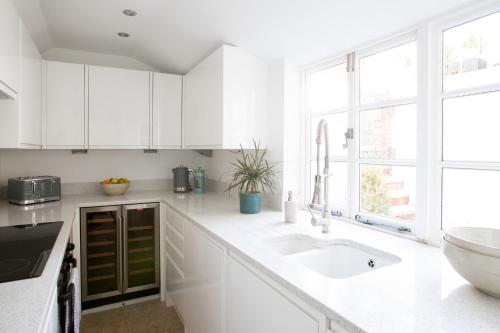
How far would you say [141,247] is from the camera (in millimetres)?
2865

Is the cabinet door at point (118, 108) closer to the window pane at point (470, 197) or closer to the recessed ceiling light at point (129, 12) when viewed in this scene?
the recessed ceiling light at point (129, 12)

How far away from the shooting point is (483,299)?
3.21 feet

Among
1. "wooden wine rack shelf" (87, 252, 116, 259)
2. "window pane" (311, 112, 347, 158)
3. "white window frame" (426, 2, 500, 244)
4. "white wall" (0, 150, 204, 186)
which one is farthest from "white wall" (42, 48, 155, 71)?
"white window frame" (426, 2, 500, 244)

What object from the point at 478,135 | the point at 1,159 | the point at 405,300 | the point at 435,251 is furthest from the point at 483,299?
the point at 1,159

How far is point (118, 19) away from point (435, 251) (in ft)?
8.43

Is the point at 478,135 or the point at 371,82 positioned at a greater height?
the point at 371,82

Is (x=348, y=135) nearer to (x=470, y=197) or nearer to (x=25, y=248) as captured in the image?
(x=470, y=197)

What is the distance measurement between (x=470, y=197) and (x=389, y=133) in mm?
551

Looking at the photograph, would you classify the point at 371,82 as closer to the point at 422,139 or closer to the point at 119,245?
the point at 422,139

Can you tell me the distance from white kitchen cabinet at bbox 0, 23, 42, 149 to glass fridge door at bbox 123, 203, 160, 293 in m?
→ 0.98

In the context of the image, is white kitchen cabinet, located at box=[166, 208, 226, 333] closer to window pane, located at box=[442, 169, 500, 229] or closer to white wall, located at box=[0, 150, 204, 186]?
white wall, located at box=[0, 150, 204, 186]

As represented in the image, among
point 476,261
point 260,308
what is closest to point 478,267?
point 476,261

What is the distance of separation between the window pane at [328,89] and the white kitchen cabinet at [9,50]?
188 cm

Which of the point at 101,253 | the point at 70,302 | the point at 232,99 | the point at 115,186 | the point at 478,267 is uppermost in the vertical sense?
the point at 232,99
